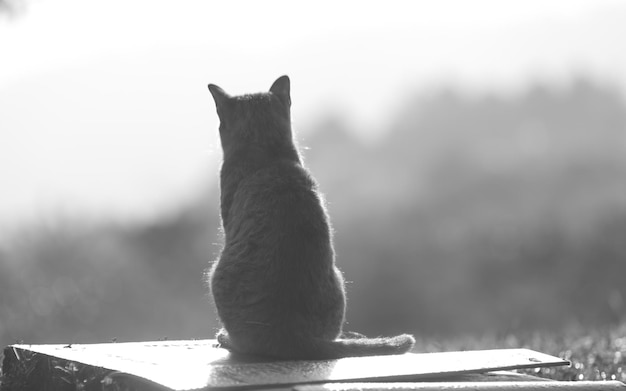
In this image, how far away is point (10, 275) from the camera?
16.0m

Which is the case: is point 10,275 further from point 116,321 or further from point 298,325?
point 298,325

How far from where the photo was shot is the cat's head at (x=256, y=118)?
4.57 meters

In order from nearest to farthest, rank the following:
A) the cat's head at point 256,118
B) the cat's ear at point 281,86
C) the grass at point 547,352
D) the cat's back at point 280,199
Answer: the grass at point 547,352
the cat's back at point 280,199
the cat's head at point 256,118
the cat's ear at point 281,86

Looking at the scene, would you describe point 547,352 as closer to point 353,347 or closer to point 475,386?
point 353,347

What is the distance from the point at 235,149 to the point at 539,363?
6.04 ft

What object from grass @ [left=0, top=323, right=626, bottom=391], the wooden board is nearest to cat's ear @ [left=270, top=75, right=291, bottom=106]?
the wooden board

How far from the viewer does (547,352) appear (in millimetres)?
6383

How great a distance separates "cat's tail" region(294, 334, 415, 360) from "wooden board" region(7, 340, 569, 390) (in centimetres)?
15

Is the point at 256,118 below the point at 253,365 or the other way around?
the other way around

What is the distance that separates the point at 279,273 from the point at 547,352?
3.09 metres

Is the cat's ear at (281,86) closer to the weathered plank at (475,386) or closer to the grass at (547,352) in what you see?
the grass at (547,352)

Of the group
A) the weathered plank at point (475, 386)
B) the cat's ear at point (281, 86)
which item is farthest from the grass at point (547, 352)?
the cat's ear at point (281, 86)

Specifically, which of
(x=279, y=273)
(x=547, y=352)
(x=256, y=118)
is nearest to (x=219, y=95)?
(x=256, y=118)

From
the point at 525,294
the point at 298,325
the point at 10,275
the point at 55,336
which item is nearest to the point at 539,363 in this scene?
the point at 298,325
